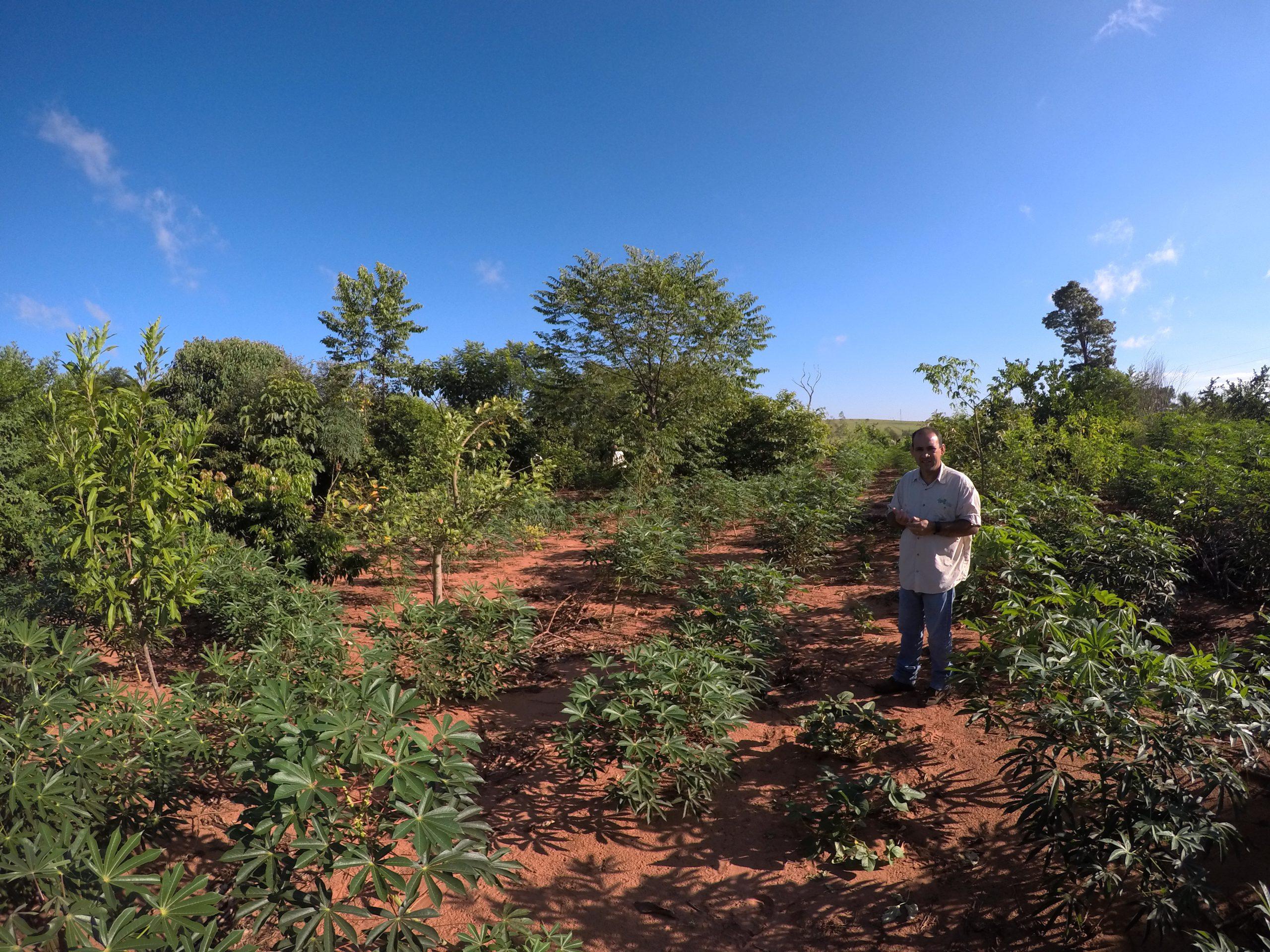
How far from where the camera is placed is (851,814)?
249 centimetres

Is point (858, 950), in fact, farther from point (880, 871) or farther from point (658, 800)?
point (658, 800)

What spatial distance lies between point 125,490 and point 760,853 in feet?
11.1

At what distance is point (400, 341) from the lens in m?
18.7

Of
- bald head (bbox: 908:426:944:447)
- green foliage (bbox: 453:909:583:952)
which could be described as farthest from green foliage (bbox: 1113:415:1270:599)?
green foliage (bbox: 453:909:583:952)

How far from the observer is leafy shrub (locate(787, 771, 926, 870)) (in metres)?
2.36

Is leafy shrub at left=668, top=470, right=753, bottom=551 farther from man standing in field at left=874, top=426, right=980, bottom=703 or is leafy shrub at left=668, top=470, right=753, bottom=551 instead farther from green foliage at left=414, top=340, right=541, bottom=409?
green foliage at left=414, top=340, right=541, bottom=409

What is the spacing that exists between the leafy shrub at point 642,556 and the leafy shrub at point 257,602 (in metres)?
2.41

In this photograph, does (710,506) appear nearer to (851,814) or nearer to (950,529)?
(950,529)

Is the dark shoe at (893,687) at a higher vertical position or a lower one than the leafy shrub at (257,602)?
lower

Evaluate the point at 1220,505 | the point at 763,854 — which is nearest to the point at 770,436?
the point at 1220,505

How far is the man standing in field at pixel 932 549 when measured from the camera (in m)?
3.30

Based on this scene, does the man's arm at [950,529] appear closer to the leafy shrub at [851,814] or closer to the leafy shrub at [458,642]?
the leafy shrub at [851,814]

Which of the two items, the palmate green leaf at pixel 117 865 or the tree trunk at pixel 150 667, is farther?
the tree trunk at pixel 150 667

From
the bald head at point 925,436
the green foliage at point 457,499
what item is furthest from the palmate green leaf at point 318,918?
the green foliage at point 457,499
